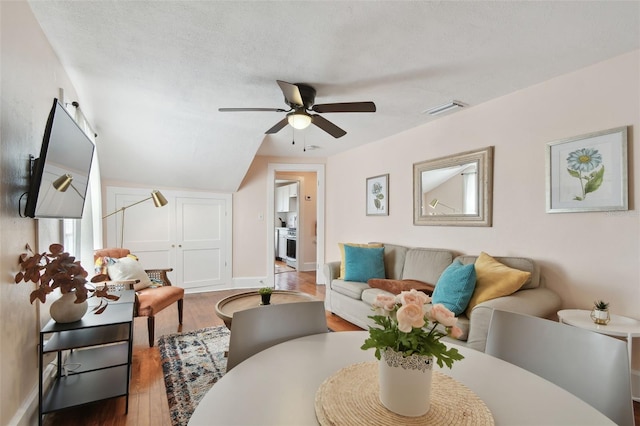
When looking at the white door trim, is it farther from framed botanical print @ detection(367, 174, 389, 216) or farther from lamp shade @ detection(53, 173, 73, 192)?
lamp shade @ detection(53, 173, 73, 192)

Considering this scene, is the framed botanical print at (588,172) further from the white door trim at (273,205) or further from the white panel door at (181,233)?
the white panel door at (181,233)

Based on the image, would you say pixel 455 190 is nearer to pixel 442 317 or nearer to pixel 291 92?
pixel 291 92

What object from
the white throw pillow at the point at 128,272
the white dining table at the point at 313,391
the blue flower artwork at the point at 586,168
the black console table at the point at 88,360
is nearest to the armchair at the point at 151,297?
the white throw pillow at the point at 128,272

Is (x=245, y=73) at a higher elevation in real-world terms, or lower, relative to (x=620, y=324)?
higher

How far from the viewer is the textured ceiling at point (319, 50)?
66.3 inches

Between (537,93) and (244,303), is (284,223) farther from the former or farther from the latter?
(537,93)

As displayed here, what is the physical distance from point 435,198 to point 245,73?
7.82 ft

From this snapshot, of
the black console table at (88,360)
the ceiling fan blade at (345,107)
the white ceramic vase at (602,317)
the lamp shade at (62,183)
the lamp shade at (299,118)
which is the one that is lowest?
the black console table at (88,360)

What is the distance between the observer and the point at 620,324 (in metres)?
1.97

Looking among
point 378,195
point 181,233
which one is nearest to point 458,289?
point 378,195

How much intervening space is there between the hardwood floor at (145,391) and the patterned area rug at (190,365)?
6 cm

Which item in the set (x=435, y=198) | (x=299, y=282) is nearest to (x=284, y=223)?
(x=299, y=282)

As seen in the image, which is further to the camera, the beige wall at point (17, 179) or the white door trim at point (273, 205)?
the white door trim at point (273, 205)

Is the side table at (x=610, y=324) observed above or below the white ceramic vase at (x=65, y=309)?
below
